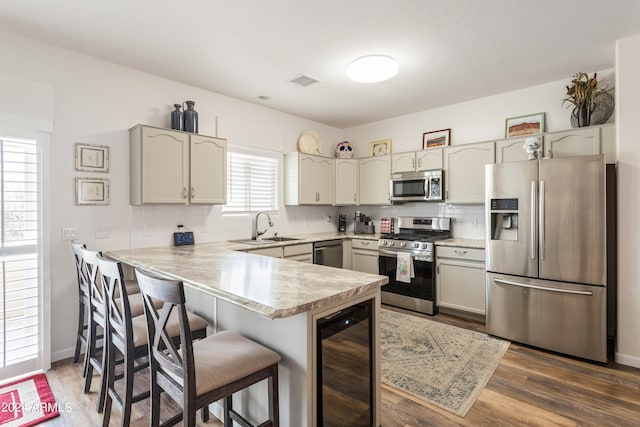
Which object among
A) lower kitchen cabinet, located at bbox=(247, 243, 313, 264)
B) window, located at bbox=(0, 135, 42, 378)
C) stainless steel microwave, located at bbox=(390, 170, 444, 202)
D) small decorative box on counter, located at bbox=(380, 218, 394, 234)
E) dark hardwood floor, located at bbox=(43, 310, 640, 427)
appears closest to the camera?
dark hardwood floor, located at bbox=(43, 310, 640, 427)

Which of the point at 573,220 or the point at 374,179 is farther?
the point at 374,179

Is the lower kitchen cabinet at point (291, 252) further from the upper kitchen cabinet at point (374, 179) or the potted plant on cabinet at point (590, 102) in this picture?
the potted plant on cabinet at point (590, 102)

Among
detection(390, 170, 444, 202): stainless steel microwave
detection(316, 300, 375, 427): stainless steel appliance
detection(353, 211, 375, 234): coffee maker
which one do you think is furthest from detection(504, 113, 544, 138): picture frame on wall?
detection(316, 300, 375, 427): stainless steel appliance

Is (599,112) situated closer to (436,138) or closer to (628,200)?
(628,200)

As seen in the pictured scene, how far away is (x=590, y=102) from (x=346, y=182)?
9.75 feet

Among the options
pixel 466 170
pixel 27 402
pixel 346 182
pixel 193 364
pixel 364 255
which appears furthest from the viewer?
pixel 346 182

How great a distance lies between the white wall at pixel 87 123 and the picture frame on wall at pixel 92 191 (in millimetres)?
49

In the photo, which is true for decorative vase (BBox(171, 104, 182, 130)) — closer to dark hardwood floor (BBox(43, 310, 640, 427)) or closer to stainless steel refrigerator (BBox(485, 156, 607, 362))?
dark hardwood floor (BBox(43, 310, 640, 427))

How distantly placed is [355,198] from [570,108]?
2786 millimetres

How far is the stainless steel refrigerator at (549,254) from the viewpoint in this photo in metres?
2.70

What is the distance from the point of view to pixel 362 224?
522 centimetres

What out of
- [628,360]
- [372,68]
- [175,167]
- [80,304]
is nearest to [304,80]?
[372,68]

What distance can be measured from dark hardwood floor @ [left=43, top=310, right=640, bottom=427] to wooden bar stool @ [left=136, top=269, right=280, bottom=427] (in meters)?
0.74

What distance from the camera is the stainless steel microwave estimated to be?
4.11 m
